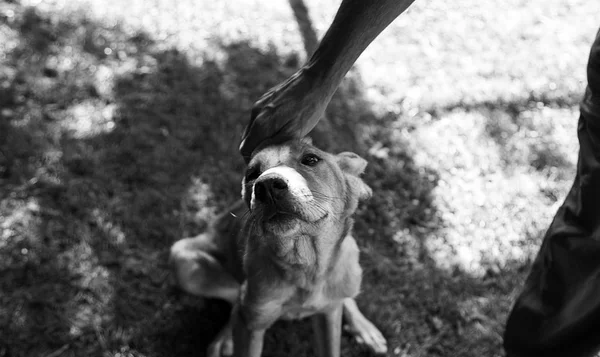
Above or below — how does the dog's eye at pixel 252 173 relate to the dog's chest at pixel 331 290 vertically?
above

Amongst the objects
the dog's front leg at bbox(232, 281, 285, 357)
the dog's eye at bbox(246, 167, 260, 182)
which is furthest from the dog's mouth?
the dog's front leg at bbox(232, 281, 285, 357)

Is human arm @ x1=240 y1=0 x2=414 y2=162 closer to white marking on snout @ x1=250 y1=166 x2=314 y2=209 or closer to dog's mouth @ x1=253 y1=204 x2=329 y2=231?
white marking on snout @ x1=250 y1=166 x2=314 y2=209

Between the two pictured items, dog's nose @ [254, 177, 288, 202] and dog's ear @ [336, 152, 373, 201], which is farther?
dog's ear @ [336, 152, 373, 201]

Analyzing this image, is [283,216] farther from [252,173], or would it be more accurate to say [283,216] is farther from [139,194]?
[139,194]

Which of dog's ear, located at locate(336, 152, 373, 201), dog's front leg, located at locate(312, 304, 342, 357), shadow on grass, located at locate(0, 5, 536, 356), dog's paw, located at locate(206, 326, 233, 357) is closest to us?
dog's ear, located at locate(336, 152, 373, 201)

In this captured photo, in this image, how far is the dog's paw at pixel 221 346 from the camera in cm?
367

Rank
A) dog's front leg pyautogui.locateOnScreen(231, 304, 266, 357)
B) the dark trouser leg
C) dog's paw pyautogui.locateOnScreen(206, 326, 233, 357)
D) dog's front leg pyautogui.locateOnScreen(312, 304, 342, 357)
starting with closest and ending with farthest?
the dark trouser leg
dog's front leg pyautogui.locateOnScreen(231, 304, 266, 357)
dog's front leg pyautogui.locateOnScreen(312, 304, 342, 357)
dog's paw pyautogui.locateOnScreen(206, 326, 233, 357)

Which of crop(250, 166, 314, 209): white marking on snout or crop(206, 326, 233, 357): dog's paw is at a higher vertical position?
crop(250, 166, 314, 209): white marking on snout

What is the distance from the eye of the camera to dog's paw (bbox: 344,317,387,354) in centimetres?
372

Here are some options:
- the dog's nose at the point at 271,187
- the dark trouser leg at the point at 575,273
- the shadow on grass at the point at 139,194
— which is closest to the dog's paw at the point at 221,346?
the shadow on grass at the point at 139,194

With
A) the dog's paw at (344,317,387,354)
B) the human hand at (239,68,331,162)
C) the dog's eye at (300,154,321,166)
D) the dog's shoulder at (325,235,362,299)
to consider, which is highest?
the human hand at (239,68,331,162)

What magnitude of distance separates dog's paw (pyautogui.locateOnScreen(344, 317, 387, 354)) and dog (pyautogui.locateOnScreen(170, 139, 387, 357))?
0.41m

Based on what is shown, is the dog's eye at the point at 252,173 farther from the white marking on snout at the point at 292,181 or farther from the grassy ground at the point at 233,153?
the grassy ground at the point at 233,153

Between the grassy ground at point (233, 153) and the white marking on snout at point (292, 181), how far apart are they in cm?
175
